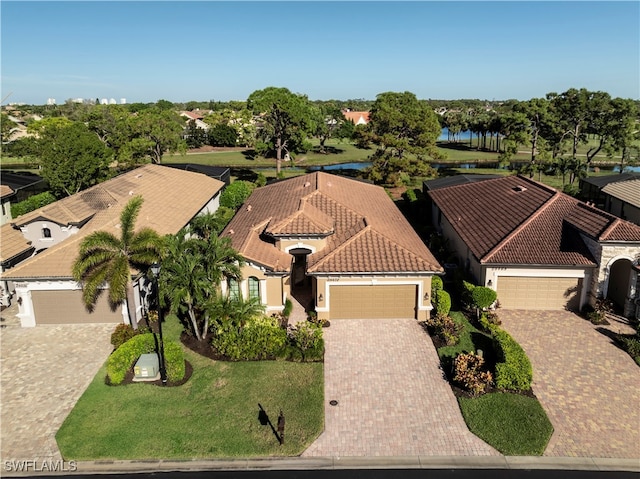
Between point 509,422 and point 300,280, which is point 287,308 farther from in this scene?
point 509,422

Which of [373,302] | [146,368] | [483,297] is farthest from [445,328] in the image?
[146,368]

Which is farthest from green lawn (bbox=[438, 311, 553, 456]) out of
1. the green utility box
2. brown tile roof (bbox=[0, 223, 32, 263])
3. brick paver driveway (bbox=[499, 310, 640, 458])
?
brown tile roof (bbox=[0, 223, 32, 263])

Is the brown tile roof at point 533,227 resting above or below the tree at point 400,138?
below

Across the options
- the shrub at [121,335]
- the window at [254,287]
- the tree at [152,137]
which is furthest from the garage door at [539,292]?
the tree at [152,137]

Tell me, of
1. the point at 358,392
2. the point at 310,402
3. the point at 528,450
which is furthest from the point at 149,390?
the point at 528,450

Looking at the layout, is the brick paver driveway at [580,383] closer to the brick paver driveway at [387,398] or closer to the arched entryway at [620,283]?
the arched entryway at [620,283]
